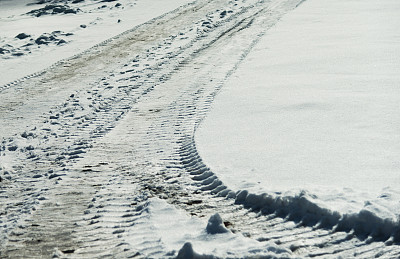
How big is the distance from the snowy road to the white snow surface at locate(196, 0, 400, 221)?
0.74ft

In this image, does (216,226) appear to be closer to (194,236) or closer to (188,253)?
(194,236)

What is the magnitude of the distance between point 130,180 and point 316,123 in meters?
2.29

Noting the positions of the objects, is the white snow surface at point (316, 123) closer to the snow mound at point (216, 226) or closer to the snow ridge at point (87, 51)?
the snow mound at point (216, 226)

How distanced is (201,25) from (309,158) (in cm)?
889

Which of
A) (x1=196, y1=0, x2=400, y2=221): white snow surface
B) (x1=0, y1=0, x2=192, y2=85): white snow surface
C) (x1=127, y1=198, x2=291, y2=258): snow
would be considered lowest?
(x1=0, y1=0, x2=192, y2=85): white snow surface

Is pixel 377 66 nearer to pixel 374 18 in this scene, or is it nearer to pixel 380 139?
pixel 380 139

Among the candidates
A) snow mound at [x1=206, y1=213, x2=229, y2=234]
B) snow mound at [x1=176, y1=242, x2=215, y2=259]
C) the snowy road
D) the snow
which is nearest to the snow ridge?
the snowy road

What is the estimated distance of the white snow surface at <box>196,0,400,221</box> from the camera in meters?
4.67

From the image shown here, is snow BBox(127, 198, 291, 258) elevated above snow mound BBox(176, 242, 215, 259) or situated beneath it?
situated beneath

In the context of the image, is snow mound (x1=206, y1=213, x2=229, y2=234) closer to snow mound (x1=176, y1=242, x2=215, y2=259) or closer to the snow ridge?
snow mound (x1=176, y1=242, x2=215, y2=259)

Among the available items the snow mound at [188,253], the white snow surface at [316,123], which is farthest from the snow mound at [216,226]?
the white snow surface at [316,123]

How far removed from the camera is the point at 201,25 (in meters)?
13.7

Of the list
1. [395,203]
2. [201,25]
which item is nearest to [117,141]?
[395,203]

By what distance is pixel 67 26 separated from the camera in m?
15.8
